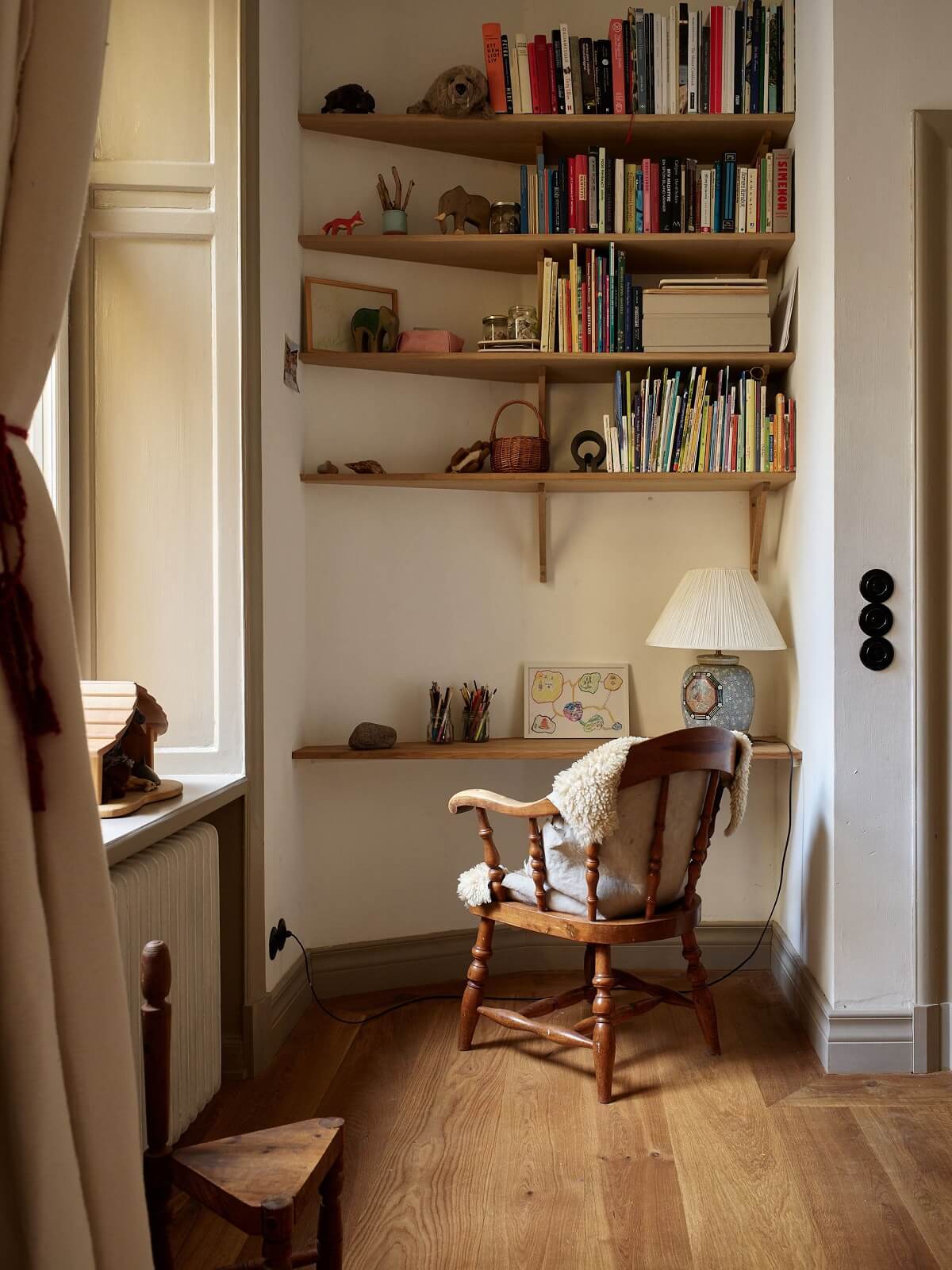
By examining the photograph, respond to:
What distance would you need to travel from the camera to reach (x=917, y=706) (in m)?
2.51

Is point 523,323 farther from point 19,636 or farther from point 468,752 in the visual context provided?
point 19,636

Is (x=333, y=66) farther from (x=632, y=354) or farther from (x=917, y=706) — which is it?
(x=917, y=706)

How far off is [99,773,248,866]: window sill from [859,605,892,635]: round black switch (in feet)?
5.28

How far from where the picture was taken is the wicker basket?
118 inches

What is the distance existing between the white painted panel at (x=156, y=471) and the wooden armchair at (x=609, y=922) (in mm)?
813

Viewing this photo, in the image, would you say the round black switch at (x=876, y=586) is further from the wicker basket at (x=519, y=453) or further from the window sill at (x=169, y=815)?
the window sill at (x=169, y=815)

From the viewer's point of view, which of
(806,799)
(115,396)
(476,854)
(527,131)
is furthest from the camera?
Result: (476,854)

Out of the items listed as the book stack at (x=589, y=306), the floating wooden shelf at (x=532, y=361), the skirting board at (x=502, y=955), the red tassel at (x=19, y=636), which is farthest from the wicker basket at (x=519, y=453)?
the red tassel at (x=19, y=636)

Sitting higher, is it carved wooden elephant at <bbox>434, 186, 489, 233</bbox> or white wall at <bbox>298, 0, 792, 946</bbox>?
carved wooden elephant at <bbox>434, 186, 489, 233</bbox>

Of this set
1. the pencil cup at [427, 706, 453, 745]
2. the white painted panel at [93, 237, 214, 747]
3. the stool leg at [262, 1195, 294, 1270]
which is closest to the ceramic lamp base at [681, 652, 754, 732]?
the pencil cup at [427, 706, 453, 745]

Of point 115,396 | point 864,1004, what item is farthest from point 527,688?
point 115,396

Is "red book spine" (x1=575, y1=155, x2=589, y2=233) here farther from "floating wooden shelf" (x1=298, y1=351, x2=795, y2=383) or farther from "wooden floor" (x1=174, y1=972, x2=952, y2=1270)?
"wooden floor" (x1=174, y1=972, x2=952, y2=1270)

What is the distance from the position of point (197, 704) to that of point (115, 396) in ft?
2.52

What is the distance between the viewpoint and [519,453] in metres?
3.00
